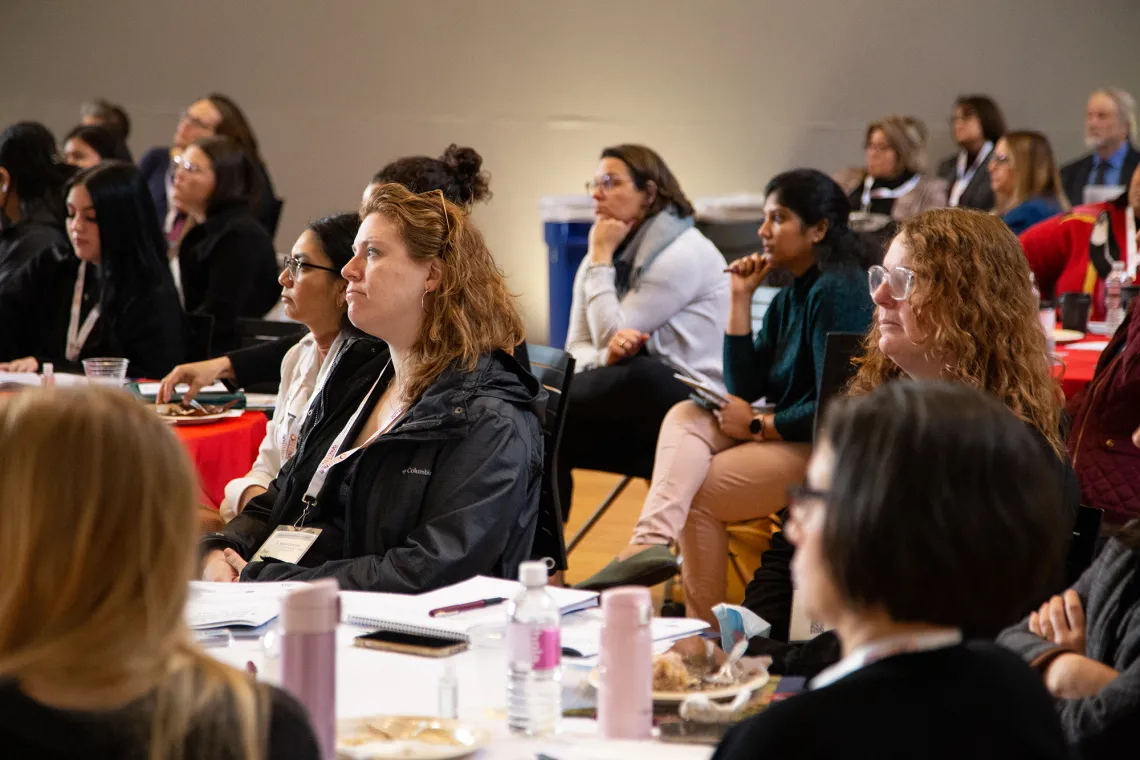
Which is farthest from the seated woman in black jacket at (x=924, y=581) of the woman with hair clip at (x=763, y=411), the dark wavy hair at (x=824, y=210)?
the dark wavy hair at (x=824, y=210)

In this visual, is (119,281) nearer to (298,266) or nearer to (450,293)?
(298,266)

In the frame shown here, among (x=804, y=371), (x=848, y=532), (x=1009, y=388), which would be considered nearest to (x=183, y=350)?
(x=804, y=371)

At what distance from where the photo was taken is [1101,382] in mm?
3314

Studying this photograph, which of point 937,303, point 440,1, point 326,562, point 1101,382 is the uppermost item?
point 440,1

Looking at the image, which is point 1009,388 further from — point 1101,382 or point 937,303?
point 1101,382

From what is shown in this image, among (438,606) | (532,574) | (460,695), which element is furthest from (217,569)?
(532,574)

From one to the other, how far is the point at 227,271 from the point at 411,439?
11.0ft

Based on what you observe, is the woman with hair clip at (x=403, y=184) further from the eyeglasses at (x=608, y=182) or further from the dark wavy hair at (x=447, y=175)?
the eyeglasses at (x=608, y=182)

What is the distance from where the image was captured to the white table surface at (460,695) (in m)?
1.51

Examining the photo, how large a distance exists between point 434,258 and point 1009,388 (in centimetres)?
115

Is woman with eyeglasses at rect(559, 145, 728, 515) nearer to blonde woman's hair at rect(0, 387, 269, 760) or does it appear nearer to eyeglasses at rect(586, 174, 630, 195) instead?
eyeglasses at rect(586, 174, 630, 195)

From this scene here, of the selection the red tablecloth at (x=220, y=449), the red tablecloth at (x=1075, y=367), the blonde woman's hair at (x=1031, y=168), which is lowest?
the red tablecloth at (x=220, y=449)

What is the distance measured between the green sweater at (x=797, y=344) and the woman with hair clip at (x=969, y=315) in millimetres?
1221

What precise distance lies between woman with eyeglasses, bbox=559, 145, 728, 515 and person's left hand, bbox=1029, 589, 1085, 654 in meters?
2.55
